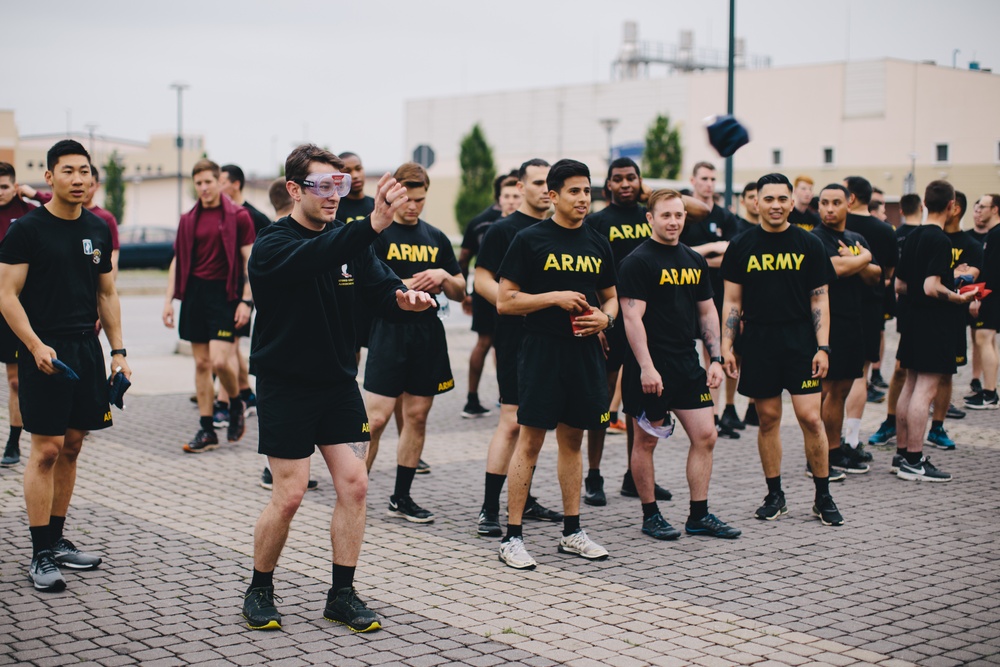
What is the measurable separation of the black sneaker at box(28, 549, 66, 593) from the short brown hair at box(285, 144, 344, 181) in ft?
7.62

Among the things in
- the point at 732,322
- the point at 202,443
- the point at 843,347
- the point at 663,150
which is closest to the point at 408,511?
the point at 732,322

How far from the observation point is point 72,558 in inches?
226

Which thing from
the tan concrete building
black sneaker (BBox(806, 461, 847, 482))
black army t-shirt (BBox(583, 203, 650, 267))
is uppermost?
the tan concrete building

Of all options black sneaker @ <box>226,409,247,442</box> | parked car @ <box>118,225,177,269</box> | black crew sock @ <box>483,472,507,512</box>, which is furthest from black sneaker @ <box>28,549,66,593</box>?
parked car @ <box>118,225,177,269</box>


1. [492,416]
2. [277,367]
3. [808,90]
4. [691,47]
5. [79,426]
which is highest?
[691,47]

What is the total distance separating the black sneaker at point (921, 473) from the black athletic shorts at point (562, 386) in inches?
132

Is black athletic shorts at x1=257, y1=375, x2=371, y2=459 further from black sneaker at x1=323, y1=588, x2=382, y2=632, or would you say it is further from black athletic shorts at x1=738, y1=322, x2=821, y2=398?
black athletic shorts at x1=738, y1=322, x2=821, y2=398

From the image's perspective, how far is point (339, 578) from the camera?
5.00 meters

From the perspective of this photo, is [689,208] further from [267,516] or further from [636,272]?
[267,516]

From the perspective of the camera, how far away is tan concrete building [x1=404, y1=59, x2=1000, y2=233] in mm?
53375

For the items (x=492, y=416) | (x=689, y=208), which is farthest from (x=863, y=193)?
(x=492, y=416)

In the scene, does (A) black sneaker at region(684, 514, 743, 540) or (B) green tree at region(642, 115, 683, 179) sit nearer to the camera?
(A) black sneaker at region(684, 514, 743, 540)

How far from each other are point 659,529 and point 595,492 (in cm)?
105

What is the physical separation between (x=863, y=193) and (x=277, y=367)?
6093 mm
